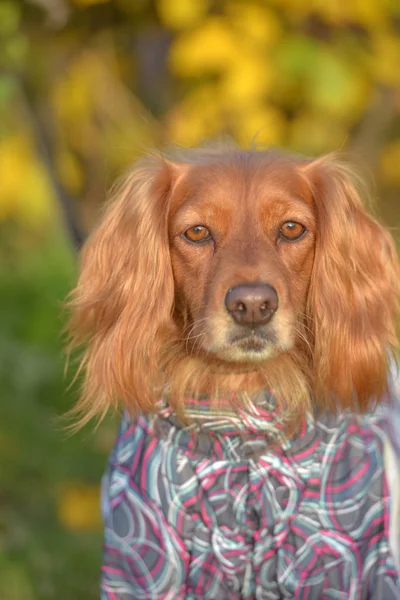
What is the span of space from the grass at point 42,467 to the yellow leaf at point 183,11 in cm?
114

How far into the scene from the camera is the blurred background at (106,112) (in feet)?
10.9

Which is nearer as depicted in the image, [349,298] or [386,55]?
[349,298]

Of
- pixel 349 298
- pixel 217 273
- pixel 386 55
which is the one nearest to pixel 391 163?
pixel 386 55

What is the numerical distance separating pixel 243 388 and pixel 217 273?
0.43m

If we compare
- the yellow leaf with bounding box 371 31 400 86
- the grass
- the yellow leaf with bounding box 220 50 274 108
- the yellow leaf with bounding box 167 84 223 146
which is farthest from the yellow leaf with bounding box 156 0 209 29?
the grass

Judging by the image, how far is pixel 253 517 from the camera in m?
2.40

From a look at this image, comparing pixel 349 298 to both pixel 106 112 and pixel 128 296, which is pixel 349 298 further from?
pixel 106 112

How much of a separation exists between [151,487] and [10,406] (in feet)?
7.90

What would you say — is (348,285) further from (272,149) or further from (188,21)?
(188,21)

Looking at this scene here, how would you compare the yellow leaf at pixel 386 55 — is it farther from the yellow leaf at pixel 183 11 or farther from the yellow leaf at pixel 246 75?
the yellow leaf at pixel 183 11

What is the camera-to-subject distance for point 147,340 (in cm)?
243

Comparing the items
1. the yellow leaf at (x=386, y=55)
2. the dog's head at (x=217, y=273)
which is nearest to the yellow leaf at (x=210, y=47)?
the yellow leaf at (x=386, y=55)

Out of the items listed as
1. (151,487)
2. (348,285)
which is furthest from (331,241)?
(151,487)

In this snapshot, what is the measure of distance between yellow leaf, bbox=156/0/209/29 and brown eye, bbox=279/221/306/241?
1189 mm
